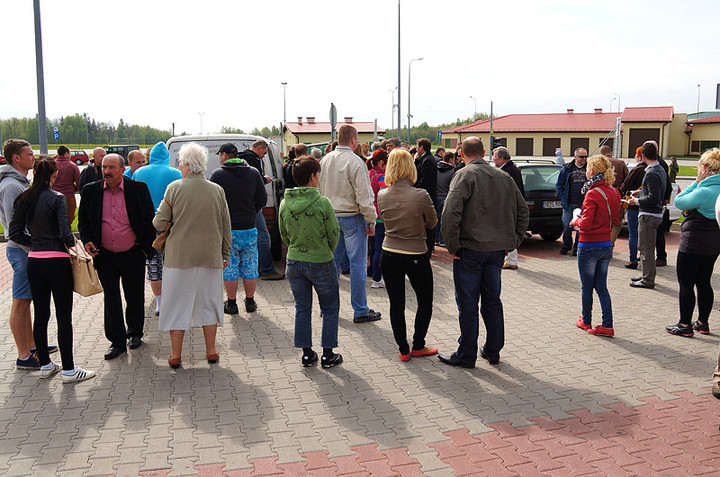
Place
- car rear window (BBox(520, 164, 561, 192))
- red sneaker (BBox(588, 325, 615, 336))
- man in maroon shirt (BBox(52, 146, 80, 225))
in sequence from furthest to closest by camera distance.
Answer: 1. car rear window (BBox(520, 164, 561, 192))
2. man in maroon shirt (BBox(52, 146, 80, 225))
3. red sneaker (BBox(588, 325, 615, 336))

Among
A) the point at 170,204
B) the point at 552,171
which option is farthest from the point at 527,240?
the point at 170,204

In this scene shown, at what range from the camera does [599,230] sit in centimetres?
643

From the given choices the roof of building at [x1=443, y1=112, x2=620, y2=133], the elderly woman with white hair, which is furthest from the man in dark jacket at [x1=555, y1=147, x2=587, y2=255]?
the roof of building at [x1=443, y1=112, x2=620, y2=133]

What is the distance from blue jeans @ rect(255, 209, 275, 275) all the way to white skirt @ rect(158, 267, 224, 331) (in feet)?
8.68

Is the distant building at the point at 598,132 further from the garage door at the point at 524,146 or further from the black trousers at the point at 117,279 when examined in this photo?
the black trousers at the point at 117,279

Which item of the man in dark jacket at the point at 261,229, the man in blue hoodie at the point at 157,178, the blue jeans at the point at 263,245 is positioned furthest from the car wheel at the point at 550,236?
the man in blue hoodie at the point at 157,178

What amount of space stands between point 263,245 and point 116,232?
3185 millimetres

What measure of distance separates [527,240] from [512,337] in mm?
6987

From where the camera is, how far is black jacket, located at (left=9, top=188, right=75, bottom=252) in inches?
198

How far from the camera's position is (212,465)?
381cm

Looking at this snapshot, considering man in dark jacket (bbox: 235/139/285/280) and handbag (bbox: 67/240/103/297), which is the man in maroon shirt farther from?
handbag (bbox: 67/240/103/297)

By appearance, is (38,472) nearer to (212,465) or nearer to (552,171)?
(212,465)

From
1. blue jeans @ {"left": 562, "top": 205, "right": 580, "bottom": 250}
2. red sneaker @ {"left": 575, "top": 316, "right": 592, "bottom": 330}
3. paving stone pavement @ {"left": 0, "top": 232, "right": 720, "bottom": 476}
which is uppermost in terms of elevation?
blue jeans @ {"left": 562, "top": 205, "right": 580, "bottom": 250}

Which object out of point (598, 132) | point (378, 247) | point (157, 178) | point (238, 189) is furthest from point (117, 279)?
point (598, 132)
